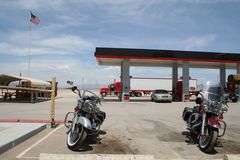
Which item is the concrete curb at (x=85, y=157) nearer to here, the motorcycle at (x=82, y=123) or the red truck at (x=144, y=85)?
the motorcycle at (x=82, y=123)

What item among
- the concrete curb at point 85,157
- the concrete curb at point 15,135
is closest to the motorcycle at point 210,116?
the concrete curb at point 85,157

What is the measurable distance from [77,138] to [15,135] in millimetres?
2503

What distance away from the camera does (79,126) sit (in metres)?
7.44

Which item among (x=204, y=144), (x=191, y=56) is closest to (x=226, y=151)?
(x=204, y=144)

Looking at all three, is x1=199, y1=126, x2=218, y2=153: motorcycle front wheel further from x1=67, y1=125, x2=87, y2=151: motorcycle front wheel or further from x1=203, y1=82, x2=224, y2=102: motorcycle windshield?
x1=67, y1=125, x2=87, y2=151: motorcycle front wheel

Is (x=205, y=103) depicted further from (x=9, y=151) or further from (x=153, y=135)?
(x=9, y=151)

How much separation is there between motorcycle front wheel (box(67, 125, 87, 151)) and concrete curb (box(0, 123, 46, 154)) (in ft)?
5.28

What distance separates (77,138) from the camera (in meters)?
7.34

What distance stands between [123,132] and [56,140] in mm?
2689

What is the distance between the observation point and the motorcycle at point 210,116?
742 cm

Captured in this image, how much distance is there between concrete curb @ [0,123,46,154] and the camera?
296 inches

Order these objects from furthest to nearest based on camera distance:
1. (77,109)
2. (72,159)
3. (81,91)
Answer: (81,91) < (77,109) < (72,159)

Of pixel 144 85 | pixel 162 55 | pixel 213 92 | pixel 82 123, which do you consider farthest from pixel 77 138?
pixel 144 85

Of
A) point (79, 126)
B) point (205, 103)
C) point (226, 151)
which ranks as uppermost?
point (205, 103)
